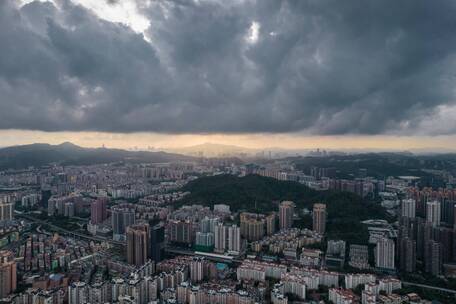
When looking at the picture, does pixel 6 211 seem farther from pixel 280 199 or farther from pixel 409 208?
pixel 409 208

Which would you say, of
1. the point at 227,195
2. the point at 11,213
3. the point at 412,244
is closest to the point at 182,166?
the point at 227,195

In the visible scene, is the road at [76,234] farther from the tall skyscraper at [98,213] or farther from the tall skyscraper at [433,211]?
the tall skyscraper at [433,211]

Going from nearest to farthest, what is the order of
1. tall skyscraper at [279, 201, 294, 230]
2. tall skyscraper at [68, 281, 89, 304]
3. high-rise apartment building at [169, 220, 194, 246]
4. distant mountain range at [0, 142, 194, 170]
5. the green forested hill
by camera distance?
tall skyscraper at [68, 281, 89, 304], high-rise apartment building at [169, 220, 194, 246], the green forested hill, tall skyscraper at [279, 201, 294, 230], distant mountain range at [0, 142, 194, 170]

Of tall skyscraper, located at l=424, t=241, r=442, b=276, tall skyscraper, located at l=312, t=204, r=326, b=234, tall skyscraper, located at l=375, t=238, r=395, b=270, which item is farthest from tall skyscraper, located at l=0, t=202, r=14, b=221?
tall skyscraper, located at l=424, t=241, r=442, b=276

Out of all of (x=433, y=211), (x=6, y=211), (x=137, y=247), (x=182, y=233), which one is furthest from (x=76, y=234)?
(x=433, y=211)

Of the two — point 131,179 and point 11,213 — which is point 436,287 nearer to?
point 11,213

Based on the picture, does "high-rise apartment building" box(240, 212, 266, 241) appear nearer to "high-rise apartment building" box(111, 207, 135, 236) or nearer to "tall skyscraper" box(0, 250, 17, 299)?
"high-rise apartment building" box(111, 207, 135, 236)
